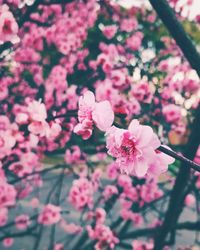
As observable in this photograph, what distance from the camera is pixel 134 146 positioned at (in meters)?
1.15

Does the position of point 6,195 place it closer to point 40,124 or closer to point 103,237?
point 103,237

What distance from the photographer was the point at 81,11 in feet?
20.5


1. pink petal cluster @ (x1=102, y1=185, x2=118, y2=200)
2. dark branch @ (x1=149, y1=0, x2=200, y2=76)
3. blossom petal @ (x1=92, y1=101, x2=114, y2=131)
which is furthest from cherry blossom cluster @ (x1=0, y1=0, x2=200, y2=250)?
blossom petal @ (x1=92, y1=101, x2=114, y2=131)

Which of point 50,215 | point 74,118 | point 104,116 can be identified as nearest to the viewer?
point 104,116

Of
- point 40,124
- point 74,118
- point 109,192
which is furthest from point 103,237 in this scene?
point 40,124

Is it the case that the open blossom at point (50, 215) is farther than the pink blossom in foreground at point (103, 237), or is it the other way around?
the open blossom at point (50, 215)

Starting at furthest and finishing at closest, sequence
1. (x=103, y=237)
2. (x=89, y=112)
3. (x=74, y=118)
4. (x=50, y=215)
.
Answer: (x=50, y=215) → (x=103, y=237) → (x=74, y=118) → (x=89, y=112)

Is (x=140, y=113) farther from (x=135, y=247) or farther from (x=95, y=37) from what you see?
(x=95, y=37)

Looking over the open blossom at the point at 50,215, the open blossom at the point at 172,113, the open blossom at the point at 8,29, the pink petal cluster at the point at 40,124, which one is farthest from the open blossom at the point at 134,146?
the open blossom at the point at 172,113

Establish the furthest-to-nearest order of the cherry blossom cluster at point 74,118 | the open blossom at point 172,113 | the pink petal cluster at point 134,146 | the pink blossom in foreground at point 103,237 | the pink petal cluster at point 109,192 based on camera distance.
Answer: the open blossom at point 172,113 < the pink petal cluster at point 109,192 < the pink blossom in foreground at point 103,237 < the cherry blossom cluster at point 74,118 < the pink petal cluster at point 134,146

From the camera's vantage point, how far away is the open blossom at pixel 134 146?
111cm

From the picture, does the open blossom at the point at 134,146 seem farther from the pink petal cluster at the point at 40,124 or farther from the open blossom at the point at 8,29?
the open blossom at the point at 8,29

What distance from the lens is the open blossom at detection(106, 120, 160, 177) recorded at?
1.11 metres

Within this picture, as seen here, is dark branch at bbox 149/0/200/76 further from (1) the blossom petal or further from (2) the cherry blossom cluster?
(1) the blossom petal
